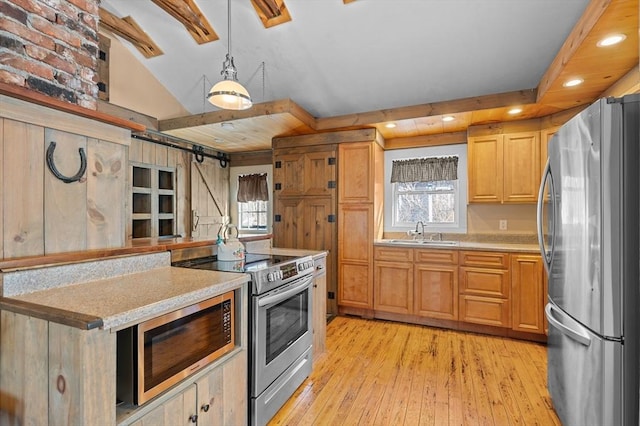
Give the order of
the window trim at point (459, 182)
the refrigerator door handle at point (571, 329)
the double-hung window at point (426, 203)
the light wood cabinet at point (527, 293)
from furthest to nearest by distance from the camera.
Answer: the double-hung window at point (426, 203)
the window trim at point (459, 182)
the light wood cabinet at point (527, 293)
the refrigerator door handle at point (571, 329)

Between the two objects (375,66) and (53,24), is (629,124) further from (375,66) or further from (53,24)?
(53,24)

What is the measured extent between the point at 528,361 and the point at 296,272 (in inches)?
91.7

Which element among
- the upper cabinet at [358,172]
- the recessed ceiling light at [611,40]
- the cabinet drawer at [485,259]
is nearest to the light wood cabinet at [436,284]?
the cabinet drawer at [485,259]

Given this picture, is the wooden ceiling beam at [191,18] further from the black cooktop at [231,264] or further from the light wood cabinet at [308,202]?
the black cooktop at [231,264]

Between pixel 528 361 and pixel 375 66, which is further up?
pixel 375 66

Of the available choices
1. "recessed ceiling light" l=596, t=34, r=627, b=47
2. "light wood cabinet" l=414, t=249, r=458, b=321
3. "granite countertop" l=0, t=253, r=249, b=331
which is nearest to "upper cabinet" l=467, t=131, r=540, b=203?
"light wood cabinet" l=414, t=249, r=458, b=321

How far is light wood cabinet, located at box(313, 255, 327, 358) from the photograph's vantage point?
2.64 metres

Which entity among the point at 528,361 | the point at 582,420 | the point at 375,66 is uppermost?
the point at 375,66

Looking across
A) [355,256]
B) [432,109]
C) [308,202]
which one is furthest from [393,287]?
[432,109]

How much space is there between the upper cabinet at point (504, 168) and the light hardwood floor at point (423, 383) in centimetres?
162

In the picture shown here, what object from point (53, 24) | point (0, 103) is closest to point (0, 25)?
point (53, 24)

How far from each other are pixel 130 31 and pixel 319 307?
3.67 meters

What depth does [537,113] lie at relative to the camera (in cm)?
338

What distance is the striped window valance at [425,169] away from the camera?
161 inches
